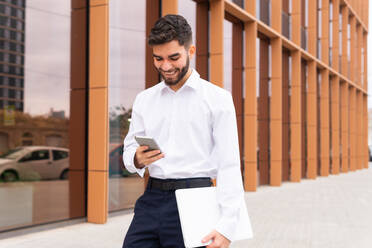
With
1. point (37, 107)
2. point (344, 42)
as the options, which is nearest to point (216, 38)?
point (37, 107)

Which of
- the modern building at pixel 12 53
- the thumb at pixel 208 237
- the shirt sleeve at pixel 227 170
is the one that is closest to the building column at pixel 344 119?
the modern building at pixel 12 53

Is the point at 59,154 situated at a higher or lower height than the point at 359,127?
lower

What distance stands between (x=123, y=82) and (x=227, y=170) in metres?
7.07

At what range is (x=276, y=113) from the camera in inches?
623

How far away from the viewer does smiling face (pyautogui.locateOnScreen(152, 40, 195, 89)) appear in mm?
2217

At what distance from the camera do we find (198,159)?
234 cm

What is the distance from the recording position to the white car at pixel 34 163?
22.0ft

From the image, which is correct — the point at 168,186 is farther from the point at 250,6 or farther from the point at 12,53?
the point at 250,6

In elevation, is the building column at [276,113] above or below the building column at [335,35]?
below

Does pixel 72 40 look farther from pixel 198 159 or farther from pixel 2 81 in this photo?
pixel 198 159

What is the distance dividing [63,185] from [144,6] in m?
4.16

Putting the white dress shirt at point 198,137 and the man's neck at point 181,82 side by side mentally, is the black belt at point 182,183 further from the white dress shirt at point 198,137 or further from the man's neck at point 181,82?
the man's neck at point 181,82

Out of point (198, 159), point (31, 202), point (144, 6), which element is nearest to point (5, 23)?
point (31, 202)

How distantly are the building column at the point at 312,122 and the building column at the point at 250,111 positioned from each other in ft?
21.6
